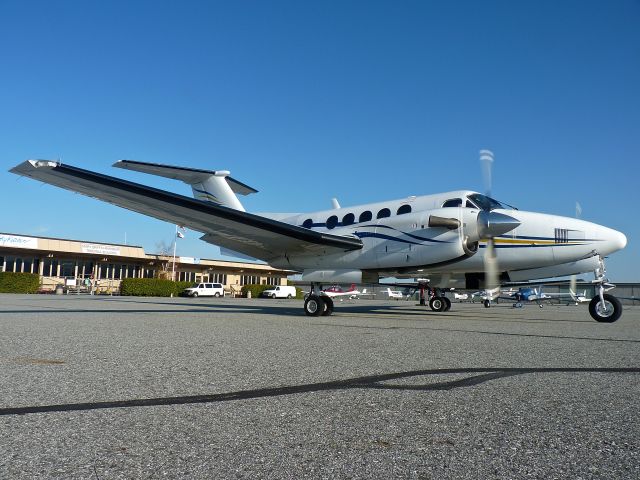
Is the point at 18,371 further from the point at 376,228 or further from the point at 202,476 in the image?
the point at 376,228

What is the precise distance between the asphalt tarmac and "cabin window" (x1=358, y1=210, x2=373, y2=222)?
8.87 meters

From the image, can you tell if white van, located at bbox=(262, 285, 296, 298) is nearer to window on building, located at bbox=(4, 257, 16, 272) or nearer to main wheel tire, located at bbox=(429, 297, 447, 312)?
window on building, located at bbox=(4, 257, 16, 272)

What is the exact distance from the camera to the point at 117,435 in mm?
2693

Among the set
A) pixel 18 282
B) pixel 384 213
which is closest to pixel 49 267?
pixel 18 282

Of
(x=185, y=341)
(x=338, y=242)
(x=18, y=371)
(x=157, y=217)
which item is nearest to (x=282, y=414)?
(x=18, y=371)

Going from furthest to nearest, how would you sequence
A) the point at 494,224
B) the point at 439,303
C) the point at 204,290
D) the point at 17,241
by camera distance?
the point at 204,290, the point at 17,241, the point at 439,303, the point at 494,224

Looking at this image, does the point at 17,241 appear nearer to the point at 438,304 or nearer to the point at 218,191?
the point at 218,191

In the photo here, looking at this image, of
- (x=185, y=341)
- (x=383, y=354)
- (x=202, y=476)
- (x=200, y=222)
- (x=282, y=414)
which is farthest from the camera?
(x=200, y=222)

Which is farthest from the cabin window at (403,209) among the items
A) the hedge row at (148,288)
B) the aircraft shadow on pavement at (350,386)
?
the hedge row at (148,288)

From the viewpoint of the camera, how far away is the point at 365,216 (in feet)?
49.3

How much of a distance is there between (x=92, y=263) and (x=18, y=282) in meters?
Result: 14.5

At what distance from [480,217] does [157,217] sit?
28.2ft

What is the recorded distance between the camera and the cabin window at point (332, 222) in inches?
624

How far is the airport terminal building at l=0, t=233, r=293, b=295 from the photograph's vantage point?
4881 cm
